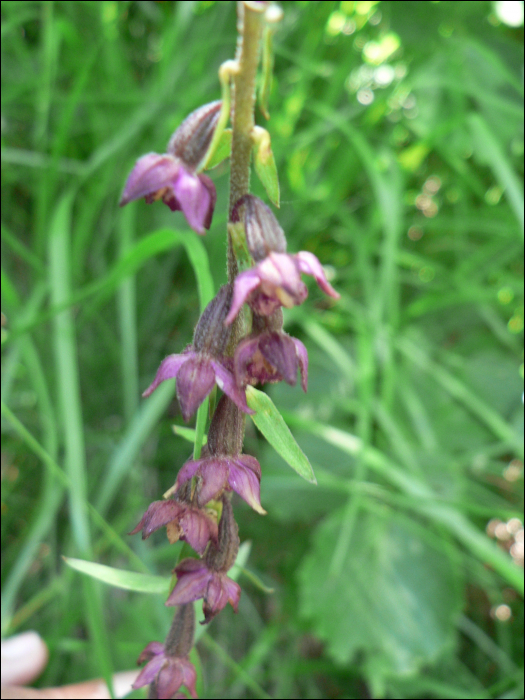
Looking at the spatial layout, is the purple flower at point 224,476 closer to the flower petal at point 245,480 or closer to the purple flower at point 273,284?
the flower petal at point 245,480

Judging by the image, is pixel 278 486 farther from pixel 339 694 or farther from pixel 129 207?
pixel 129 207

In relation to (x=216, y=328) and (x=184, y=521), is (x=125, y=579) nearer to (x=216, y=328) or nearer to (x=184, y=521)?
(x=184, y=521)

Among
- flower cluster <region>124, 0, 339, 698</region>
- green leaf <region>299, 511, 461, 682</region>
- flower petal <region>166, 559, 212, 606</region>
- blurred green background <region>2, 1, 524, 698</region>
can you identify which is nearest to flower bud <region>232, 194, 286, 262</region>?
flower cluster <region>124, 0, 339, 698</region>

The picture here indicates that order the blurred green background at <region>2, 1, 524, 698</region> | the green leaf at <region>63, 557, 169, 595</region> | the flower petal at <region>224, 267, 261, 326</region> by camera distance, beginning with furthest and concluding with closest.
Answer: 1. the blurred green background at <region>2, 1, 524, 698</region>
2. the green leaf at <region>63, 557, 169, 595</region>
3. the flower petal at <region>224, 267, 261, 326</region>

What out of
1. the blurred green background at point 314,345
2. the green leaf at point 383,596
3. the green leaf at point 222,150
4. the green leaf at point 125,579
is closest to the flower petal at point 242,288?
the green leaf at point 222,150

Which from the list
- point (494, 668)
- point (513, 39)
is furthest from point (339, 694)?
point (513, 39)

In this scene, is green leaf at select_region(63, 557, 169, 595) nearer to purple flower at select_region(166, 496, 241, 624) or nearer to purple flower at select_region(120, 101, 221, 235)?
purple flower at select_region(166, 496, 241, 624)

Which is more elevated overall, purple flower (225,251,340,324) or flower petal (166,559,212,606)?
purple flower (225,251,340,324)
